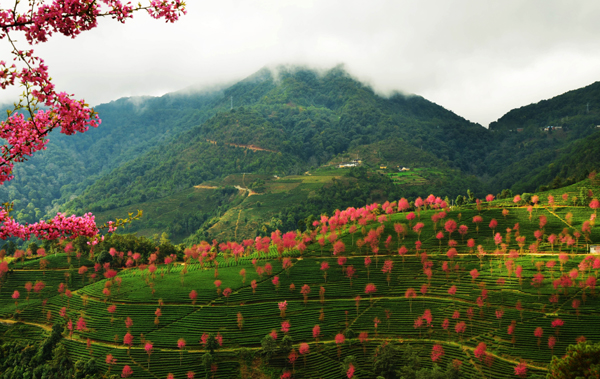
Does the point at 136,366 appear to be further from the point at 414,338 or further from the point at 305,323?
the point at 414,338

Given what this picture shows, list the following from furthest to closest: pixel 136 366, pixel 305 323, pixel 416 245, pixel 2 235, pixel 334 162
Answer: pixel 334 162 < pixel 416 245 < pixel 305 323 < pixel 136 366 < pixel 2 235

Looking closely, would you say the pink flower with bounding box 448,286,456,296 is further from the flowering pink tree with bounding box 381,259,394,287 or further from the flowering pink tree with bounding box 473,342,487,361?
the flowering pink tree with bounding box 473,342,487,361

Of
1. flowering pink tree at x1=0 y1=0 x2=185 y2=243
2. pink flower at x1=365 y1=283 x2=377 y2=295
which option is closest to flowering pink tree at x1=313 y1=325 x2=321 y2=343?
pink flower at x1=365 y1=283 x2=377 y2=295

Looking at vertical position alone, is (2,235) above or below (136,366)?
above

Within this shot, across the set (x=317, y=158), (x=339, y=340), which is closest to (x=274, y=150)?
(x=317, y=158)

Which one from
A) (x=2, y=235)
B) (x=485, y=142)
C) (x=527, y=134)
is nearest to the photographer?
(x=2, y=235)

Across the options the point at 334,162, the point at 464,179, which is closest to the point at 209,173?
the point at 334,162

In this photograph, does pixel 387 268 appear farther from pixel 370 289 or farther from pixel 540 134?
pixel 540 134

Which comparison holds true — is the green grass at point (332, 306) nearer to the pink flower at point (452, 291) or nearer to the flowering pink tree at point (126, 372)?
the pink flower at point (452, 291)

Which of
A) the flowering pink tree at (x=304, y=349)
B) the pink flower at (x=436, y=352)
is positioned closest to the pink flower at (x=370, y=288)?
the pink flower at (x=436, y=352)

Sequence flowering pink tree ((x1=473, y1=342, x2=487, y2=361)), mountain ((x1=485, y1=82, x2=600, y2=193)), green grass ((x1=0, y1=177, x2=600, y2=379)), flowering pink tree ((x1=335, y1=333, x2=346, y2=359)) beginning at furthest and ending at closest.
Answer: mountain ((x1=485, y1=82, x2=600, y2=193)) < flowering pink tree ((x1=335, y1=333, x2=346, y2=359)) < green grass ((x1=0, y1=177, x2=600, y2=379)) < flowering pink tree ((x1=473, y1=342, x2=487, y2=361))

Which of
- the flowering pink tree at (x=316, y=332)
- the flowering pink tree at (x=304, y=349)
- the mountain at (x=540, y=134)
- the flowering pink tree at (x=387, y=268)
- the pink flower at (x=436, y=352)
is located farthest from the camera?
the mountain at (x=540, y=134)

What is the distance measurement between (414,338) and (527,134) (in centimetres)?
15941

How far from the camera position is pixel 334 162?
151 m
